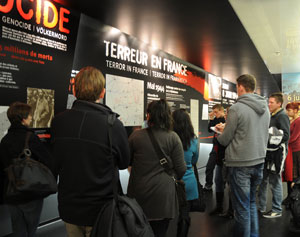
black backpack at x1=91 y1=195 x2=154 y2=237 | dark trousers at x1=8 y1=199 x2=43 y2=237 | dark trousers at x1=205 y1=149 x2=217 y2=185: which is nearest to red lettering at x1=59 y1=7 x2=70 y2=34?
dark trousers at x1=8 y1=199 x2=43 y2=237

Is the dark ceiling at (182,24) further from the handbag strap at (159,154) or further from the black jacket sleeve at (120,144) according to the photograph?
the black jacket sleeve at (120,144)

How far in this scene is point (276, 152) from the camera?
3.77 meters

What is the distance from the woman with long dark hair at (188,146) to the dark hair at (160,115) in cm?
38

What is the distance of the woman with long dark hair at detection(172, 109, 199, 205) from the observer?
263 cm

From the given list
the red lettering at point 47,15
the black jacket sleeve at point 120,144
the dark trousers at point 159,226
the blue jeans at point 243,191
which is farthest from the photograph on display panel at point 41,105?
Answer: the blue jeans at point 243,191

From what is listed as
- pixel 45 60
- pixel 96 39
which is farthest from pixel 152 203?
A: pixel 96 39

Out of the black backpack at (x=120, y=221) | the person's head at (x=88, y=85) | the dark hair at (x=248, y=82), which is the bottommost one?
the black backpack at (x=120, y=221)

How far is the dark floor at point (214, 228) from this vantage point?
334cm

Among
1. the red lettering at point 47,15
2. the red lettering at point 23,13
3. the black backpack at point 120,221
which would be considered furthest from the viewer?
the red lettering at point 47,15

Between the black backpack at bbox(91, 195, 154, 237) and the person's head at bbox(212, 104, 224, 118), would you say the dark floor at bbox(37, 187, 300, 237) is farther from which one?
the black backpack at bbox(91, 195, 154, 237)

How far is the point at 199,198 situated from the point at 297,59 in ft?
9.57

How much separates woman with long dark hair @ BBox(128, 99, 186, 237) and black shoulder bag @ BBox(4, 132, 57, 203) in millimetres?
647

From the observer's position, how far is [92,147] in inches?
56.1

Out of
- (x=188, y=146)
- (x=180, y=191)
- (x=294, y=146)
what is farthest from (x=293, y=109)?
(x=180, y=191)
